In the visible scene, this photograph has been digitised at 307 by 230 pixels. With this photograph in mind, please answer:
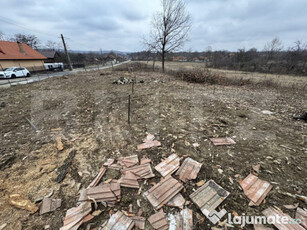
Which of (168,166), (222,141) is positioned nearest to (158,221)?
(168,166)

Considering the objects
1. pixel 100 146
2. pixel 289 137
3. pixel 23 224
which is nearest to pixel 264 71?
pixel 289 137

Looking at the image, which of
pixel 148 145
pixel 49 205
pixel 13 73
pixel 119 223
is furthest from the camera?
pixel 13 73

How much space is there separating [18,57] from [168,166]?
79.9ft

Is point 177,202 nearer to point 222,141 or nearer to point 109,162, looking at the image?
point 109,162

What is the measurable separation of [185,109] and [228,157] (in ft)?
7.63

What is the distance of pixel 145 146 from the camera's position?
2.62 m

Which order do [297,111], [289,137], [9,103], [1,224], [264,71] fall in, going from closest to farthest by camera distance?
[1,224] → [289,137] → [297,111] → [9,103] → [264,71]

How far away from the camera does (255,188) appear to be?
175 cm

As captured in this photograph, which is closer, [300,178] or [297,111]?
[300,178]

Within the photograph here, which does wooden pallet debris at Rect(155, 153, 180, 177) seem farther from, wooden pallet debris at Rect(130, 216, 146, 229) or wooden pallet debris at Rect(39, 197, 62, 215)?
wooden pallet debris at Rect(39, 197, 62, 215)

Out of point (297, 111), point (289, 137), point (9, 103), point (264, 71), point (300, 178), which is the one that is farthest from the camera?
point (264, 71)

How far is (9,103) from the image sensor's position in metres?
5.03

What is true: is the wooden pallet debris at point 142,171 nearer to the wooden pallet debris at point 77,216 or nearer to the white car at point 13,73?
the wooden pallet debris at point 77,216

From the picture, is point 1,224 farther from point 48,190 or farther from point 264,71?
point 264,71
